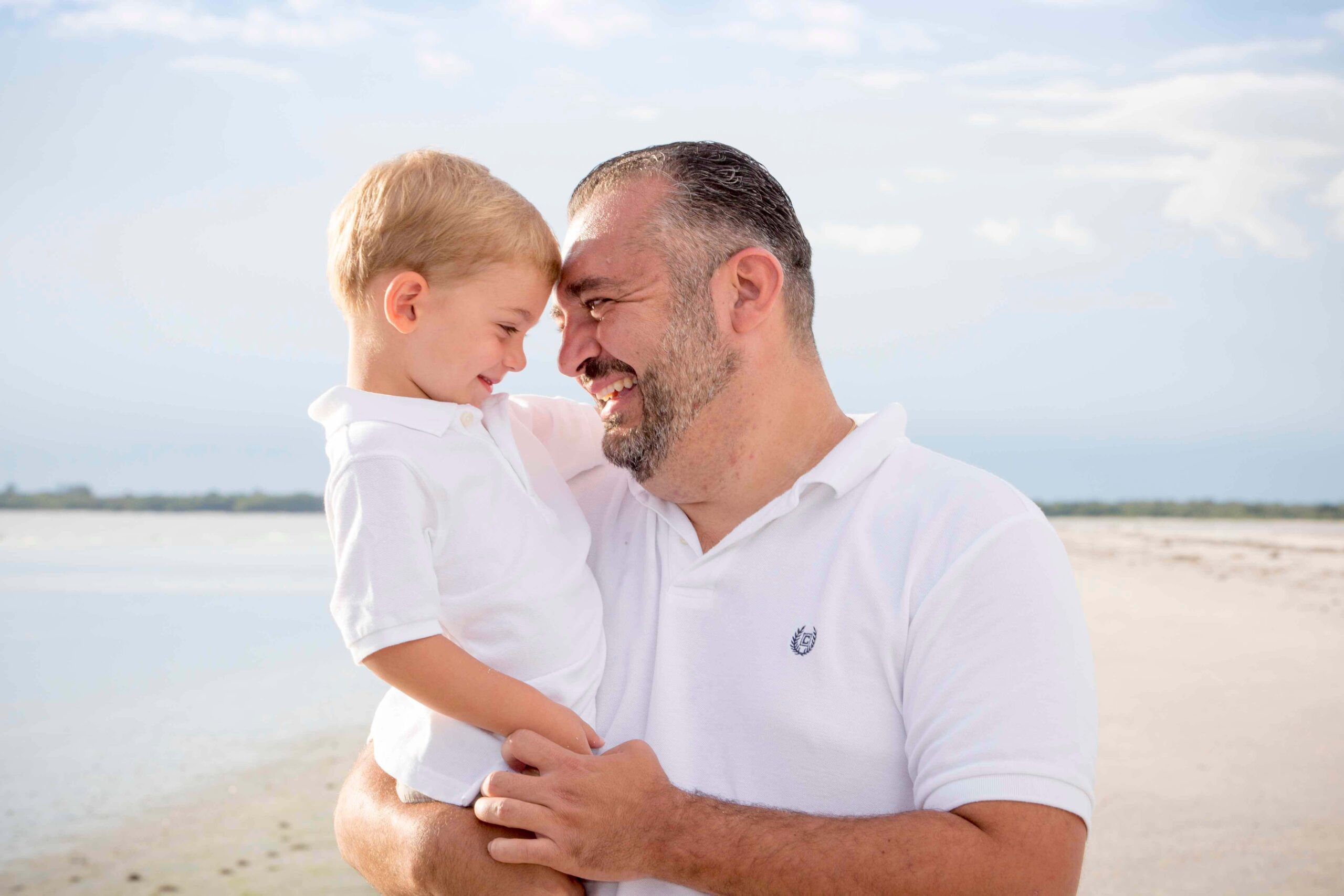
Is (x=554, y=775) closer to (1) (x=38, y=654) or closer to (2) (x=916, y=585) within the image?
(2) (x=916, y=585)

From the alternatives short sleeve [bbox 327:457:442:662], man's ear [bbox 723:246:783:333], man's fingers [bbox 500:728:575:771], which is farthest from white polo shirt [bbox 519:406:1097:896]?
short sleeve [bbox 327:457:442:662]

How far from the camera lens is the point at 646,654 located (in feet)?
6.53

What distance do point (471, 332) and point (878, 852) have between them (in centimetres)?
109

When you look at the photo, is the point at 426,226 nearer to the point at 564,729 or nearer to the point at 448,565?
the point at 448,565

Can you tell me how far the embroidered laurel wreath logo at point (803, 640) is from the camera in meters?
1.83

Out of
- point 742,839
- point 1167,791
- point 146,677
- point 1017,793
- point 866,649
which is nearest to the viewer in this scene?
point 1017,793

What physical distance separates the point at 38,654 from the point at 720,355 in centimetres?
874

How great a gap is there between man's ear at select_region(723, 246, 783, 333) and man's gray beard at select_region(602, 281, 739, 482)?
0.06m

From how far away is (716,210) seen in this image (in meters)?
2.21

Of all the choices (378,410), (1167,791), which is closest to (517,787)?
(378,410)

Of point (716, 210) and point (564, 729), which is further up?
point (716, 210)

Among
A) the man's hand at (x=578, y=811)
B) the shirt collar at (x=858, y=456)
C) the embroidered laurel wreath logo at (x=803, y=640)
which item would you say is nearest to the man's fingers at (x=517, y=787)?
the man's hand at (x=578, y=811)

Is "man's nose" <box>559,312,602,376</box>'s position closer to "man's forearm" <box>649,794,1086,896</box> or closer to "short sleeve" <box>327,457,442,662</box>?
"short sleeve" <box>327,457,442,662</box>

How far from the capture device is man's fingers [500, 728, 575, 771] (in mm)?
1743
